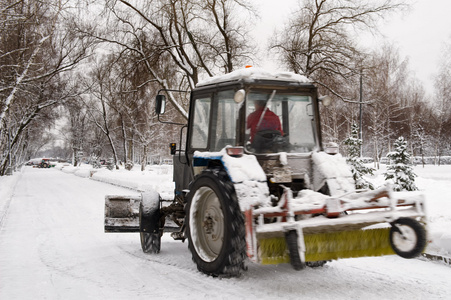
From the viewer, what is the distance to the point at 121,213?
704cm

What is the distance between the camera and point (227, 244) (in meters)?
4.53

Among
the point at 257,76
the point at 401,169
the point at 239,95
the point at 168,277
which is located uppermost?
the point at 257,76

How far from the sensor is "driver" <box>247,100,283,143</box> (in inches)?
206

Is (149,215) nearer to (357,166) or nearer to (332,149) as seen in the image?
(332,149)

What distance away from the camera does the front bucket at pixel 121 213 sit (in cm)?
695

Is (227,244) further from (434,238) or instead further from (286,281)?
(434,238)

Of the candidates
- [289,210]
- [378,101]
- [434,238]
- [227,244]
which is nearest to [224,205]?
[227,244]

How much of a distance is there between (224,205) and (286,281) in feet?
4.06

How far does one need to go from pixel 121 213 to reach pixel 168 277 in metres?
2.18

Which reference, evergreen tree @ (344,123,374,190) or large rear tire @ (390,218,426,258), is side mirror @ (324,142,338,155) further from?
evergreen tree @ (344,123,374,190)

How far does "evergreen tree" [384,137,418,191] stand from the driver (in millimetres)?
11481

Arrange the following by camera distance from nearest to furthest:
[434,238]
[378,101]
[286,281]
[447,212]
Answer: [286,281], [434,238], [447,212], [378,101]

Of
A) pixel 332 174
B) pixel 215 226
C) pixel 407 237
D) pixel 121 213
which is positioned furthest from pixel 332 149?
pixel 121 213

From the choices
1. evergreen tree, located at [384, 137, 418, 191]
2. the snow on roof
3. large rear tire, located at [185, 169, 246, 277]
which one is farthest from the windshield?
evergreen tree, located at [384, 137, 418, 191]
